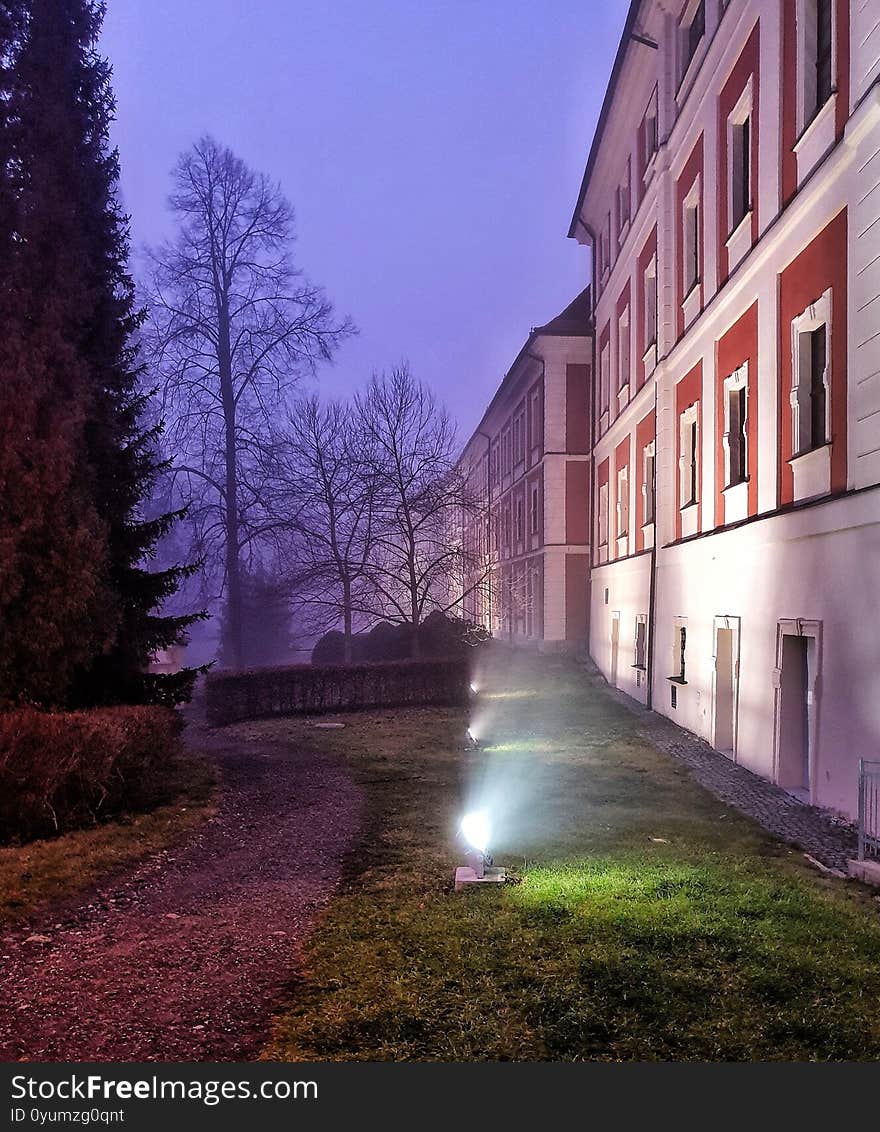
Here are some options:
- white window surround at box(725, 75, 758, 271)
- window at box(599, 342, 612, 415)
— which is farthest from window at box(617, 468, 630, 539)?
white window surround at box(725, 75, 758, 271)

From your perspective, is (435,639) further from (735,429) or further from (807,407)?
(807,407)

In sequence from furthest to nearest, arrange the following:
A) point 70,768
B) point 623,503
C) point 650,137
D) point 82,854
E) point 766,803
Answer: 1. point 623,503
2. point 650,137
3. point 766,803
4. point 70,768
5. point 82,854

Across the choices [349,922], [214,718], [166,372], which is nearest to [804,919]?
[349,922]

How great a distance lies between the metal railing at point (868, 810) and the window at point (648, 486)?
37.2 ft

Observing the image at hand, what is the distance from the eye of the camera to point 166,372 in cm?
2344

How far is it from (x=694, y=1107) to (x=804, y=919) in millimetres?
2431

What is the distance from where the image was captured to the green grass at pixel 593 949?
12.6 ft

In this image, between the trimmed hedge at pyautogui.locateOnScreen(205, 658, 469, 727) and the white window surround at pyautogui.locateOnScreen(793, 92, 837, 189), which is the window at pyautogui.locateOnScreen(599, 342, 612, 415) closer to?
the trimmed hedge at pyautogui.locateOnScreen(205, 658, 469, 727)

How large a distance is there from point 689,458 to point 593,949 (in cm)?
1200

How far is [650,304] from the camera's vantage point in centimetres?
1870

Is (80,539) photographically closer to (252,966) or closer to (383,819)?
(383,819)

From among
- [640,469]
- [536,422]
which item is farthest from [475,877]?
[536,422]

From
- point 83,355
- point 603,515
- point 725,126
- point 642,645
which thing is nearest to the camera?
point 83,355

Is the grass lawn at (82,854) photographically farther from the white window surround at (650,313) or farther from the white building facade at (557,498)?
the white building facade at (557,498)
